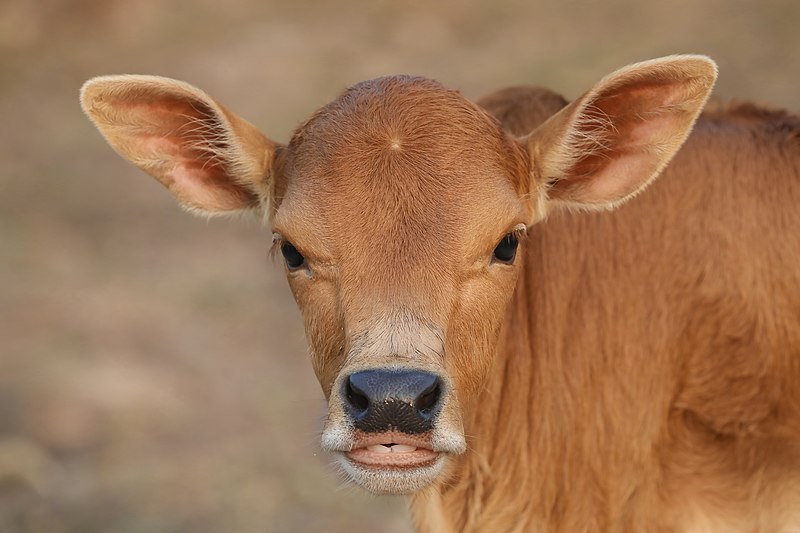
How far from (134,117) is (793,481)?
4080 mm

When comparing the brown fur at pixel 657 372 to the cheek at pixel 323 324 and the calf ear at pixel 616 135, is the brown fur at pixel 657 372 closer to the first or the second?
the calf ear at pixel 616 135

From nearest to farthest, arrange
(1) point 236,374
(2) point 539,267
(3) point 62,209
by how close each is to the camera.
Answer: (2) point 539,267, (1) point 236,374, (3) point 62,209

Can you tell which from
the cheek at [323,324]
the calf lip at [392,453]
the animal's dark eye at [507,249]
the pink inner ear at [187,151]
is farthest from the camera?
the pink inner ear at [187,151]

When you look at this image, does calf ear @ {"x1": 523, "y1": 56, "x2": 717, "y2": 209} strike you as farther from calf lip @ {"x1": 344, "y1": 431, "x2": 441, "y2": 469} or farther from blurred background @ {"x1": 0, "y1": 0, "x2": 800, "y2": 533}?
blurred background @ {"x1": 0, "y1": 0, "x2": 800, "y2": 533}

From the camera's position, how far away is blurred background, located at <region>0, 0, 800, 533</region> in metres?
10.5

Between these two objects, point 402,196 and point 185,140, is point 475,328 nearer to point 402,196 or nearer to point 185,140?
point 402,196

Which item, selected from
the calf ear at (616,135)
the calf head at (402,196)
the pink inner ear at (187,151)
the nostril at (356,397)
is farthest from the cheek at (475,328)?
the pink inner ear at (187,151)

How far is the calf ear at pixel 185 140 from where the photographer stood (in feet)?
19.7

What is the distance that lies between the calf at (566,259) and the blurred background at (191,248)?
1086 millimetres

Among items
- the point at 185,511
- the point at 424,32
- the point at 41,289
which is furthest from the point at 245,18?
the point at 185,511

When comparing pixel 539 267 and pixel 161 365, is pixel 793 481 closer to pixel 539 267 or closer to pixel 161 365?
pixel 539 267

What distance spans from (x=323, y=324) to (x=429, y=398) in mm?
873

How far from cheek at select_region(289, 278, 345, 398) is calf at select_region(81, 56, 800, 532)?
0.05 feet

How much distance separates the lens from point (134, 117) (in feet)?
20.1
